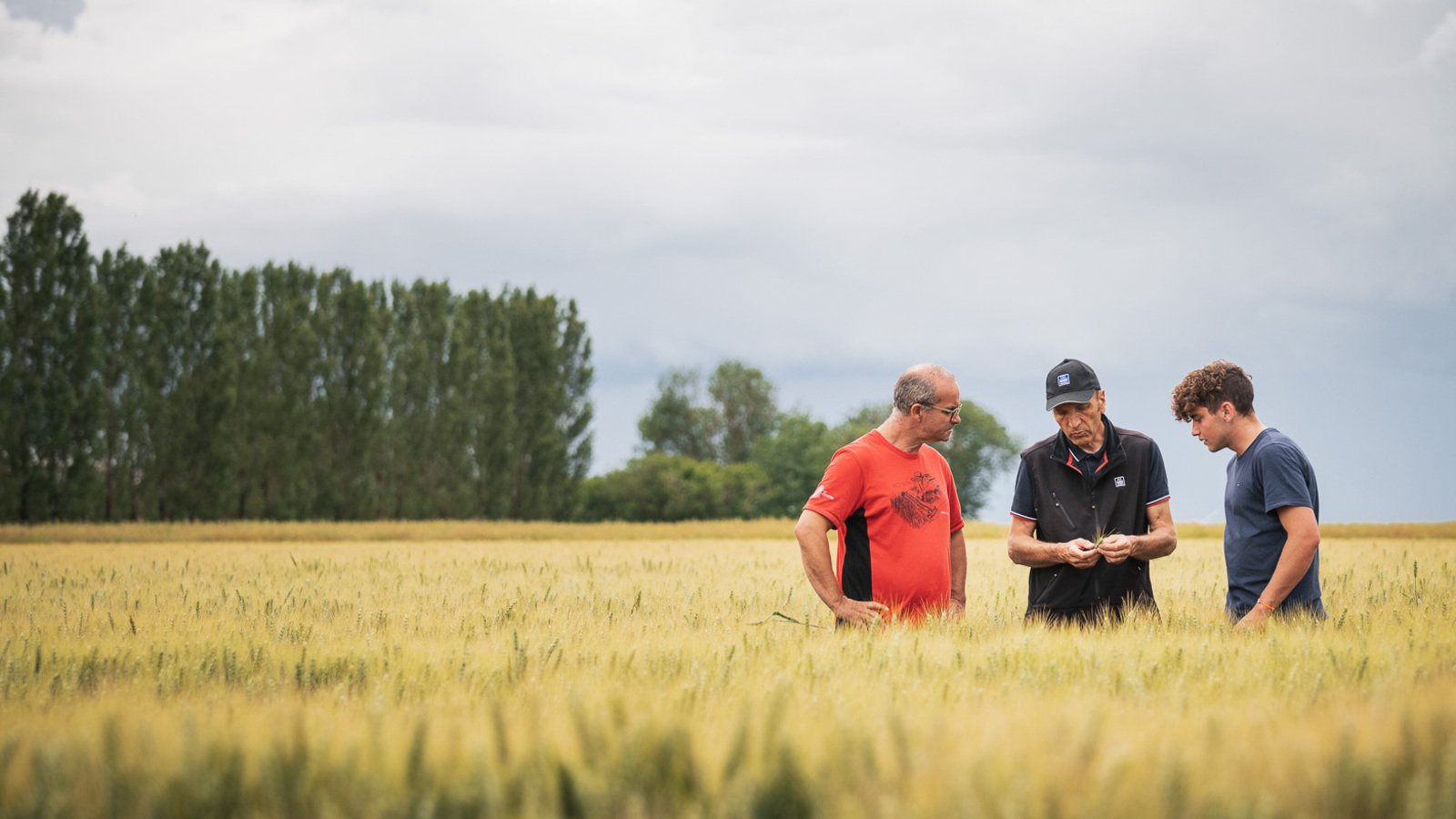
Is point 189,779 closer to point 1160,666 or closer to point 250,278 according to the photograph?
point 1160,666

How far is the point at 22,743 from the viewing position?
2812 millimetres

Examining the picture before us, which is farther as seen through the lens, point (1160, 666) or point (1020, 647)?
point (1020, 647)

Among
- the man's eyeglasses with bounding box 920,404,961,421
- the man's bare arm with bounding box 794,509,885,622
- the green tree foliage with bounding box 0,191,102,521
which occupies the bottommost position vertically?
the man's bare arm with bounding box 794,509,885,622

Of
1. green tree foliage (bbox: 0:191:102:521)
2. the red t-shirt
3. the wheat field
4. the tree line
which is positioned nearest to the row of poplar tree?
green tree foliage (bbox: 0:191:102:521)

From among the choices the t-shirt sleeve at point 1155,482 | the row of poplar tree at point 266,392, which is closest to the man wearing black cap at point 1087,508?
the t-shirt sleeve at point 1155,482

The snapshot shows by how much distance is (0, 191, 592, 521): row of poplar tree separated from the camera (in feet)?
122

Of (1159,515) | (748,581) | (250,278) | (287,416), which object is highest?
(250,278)

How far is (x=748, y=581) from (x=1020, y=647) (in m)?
6.34

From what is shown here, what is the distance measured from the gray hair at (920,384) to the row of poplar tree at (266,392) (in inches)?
1539

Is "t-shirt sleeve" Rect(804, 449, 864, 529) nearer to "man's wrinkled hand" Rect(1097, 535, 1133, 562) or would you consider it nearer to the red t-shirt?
the red t-shirt

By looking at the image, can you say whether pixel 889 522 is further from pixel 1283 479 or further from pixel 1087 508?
pixel 1283 479

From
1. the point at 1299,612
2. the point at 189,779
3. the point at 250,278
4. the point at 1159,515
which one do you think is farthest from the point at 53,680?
the point at 250,278

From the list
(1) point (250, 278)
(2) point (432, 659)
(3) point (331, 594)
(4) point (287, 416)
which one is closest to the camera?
(2) point (432, 659)

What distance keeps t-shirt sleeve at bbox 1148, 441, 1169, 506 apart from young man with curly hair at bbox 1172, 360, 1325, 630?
0.28 metres
